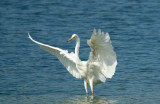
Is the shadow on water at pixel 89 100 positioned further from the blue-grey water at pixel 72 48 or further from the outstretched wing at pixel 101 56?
the outstretched wing at pixel 101 56

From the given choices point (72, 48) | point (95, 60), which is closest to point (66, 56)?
point (95, 60)

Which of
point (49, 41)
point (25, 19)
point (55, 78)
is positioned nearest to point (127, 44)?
Answer: point (49, 41)

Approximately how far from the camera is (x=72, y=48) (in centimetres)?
1764

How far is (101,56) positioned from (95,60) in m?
0.28

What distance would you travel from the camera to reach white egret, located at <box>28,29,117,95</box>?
10968 mm

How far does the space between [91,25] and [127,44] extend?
3.17 metres

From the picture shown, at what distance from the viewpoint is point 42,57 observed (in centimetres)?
1675

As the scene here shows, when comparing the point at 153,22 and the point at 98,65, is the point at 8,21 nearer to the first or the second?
the point at 153,22

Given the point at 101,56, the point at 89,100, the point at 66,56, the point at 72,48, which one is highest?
the point at 101,56

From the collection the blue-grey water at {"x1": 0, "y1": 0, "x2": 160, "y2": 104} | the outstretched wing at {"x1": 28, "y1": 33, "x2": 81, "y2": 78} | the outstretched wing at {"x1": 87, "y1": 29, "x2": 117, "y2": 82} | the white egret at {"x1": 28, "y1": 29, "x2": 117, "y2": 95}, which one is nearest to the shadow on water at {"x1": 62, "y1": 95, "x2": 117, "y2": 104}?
the blue-grey water at {"x1": 0, "y1": 0, "x2": 160, "y2": 104}

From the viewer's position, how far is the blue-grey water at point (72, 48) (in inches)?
507

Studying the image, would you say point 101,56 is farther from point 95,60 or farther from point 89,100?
point 89,100

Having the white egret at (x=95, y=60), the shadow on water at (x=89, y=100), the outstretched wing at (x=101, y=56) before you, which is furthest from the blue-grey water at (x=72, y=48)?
the outstretched wing at (x=101, y=56)

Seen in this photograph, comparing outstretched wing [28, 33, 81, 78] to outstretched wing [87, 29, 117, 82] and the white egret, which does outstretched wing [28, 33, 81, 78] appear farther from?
outstretched wing [87, 29, 117, 82]
